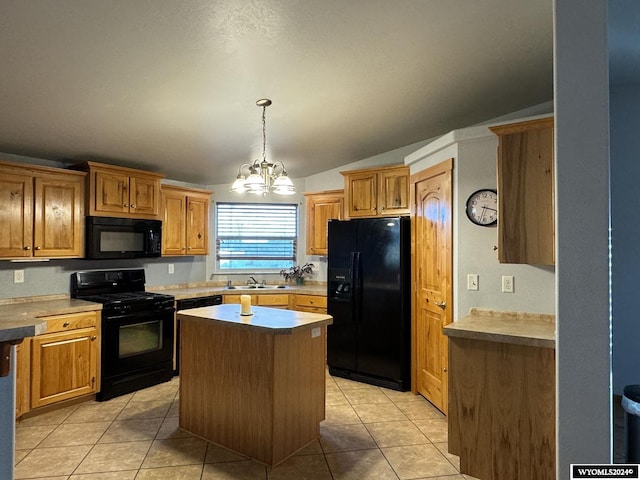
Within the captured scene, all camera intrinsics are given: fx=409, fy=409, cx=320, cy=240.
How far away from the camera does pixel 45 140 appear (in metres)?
3.34

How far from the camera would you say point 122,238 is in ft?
13.4

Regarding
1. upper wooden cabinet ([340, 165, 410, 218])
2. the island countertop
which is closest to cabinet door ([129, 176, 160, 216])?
the island countertop

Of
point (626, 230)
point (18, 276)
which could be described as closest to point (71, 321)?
point (18, 276)

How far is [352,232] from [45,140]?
2.82m

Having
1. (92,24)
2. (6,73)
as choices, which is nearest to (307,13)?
(92,24)

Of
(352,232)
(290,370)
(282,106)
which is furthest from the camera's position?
(352,232)

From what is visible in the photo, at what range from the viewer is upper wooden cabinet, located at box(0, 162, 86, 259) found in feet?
10.8

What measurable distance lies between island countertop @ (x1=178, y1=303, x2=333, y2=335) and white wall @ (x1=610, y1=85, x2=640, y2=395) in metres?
2.61

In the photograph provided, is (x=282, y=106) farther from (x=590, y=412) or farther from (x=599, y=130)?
(x=590, y=412)

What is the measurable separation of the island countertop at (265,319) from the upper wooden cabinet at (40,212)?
1555 mm

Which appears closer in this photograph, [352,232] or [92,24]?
[92,24]

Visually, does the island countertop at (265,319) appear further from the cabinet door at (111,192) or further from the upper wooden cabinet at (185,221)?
the upper wooden cabinet at (185,221)

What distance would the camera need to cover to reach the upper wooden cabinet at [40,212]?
10.8ft

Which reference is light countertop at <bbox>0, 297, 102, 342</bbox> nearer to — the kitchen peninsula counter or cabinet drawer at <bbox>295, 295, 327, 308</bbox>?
cabinet drawer at <bbox>295, 295, 327, 308</bbox>
